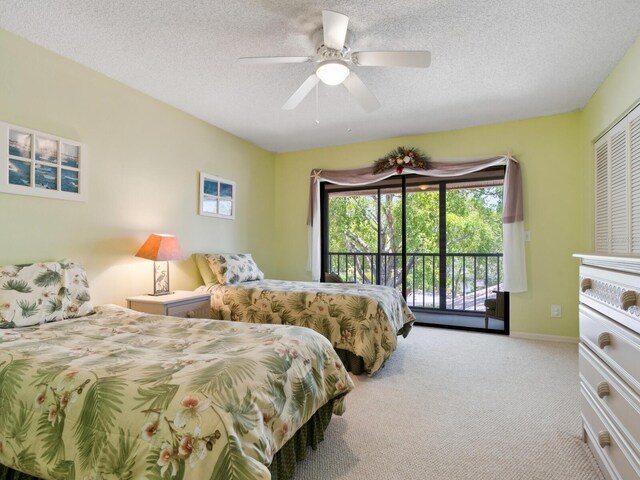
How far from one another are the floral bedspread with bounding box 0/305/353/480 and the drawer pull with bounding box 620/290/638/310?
1231 millimetres

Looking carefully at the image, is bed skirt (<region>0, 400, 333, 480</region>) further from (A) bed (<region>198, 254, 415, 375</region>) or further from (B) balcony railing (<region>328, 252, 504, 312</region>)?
(B) balcony railing (<region>328, 252, 504, 312</region>)

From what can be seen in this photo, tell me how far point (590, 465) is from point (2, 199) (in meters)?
3.61

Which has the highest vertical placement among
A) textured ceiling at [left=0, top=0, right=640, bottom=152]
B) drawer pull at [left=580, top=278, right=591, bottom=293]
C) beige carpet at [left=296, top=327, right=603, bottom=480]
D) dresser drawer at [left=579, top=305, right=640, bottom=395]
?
textured ceiling at [left=0, top=0, right=640, bottom=152]

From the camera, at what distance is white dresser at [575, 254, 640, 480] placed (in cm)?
115

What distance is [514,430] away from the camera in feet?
6.18

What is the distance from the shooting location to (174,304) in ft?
8.96

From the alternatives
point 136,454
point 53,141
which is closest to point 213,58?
point 53,141

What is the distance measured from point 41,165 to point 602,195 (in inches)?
184

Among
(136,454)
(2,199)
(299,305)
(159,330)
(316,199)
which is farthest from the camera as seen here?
(316,199)

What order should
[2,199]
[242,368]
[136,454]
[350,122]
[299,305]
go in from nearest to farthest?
[136,454] → [242,368] → [2,199] → [299,305] → [350,122]

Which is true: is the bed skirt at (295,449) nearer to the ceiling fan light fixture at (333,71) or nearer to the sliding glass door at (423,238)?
the ceiling fan light fixture at (333,71)

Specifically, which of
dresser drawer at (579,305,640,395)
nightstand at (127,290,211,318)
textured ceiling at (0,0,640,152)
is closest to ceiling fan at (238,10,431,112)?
textured ceiling at (0,0,640,152)

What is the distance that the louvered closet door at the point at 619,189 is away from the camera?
105 inches

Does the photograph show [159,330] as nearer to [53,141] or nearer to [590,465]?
[53,141]
